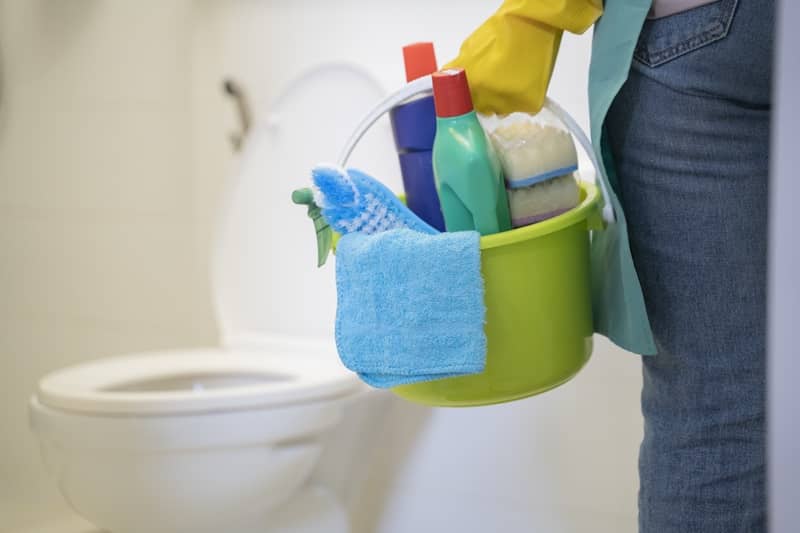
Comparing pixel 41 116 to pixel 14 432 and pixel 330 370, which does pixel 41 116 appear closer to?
pixel 14 432

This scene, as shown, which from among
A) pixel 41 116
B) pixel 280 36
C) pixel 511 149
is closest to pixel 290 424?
pixel 511 149

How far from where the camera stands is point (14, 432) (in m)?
2.09

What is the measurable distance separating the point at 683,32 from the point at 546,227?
0.20 metres

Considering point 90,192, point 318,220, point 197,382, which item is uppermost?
point 318,220

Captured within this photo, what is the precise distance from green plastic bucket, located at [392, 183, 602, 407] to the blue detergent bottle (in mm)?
92

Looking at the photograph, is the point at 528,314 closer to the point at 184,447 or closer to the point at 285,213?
the point at 184,447

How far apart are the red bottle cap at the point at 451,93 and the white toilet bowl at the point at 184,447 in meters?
0.54

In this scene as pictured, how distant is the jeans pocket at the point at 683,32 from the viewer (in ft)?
2.51

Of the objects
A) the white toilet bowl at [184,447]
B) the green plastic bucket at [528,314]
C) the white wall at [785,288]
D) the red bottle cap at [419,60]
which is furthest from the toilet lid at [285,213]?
the white wall at [785,288]

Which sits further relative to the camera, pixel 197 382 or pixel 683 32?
pixel 197 382

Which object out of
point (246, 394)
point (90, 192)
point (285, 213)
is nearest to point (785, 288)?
point (246, 394)

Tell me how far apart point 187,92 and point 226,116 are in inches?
4.6

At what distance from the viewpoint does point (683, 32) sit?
0.79 meters

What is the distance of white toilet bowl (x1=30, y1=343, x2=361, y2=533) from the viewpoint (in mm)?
1238
